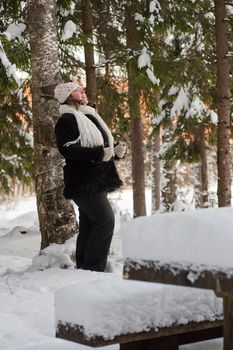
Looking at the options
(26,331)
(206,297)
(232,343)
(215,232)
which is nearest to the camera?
(215,232)

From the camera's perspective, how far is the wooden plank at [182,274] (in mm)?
2506

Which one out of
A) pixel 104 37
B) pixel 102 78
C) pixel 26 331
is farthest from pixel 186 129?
pixel 26 331

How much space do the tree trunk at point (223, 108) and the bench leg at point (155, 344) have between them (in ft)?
19.9

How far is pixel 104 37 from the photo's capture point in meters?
11.8

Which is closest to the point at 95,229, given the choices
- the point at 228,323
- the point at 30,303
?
the point at 30,303

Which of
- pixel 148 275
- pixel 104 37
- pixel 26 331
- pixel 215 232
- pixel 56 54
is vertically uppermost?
pixel 104 37

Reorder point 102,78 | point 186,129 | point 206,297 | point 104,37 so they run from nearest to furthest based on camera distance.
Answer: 1. point 206,297
2. point 104,37
3. point 102,78
4. point 186,129

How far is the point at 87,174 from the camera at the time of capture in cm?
595

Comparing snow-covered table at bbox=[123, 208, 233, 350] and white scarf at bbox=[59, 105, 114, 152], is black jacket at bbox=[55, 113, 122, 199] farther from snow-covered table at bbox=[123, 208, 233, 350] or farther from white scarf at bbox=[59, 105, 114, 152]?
snow-covered table at bbox=[123, 208, 233, 350]

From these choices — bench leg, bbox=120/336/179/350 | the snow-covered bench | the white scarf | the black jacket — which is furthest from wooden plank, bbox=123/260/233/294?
the white scarf

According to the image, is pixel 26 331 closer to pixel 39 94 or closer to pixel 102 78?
pixel 39 94

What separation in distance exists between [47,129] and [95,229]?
5.41 ft

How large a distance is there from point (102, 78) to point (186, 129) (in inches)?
142

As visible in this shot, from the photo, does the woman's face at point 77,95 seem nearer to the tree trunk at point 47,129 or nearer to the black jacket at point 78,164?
the black jacket at point 78,164
